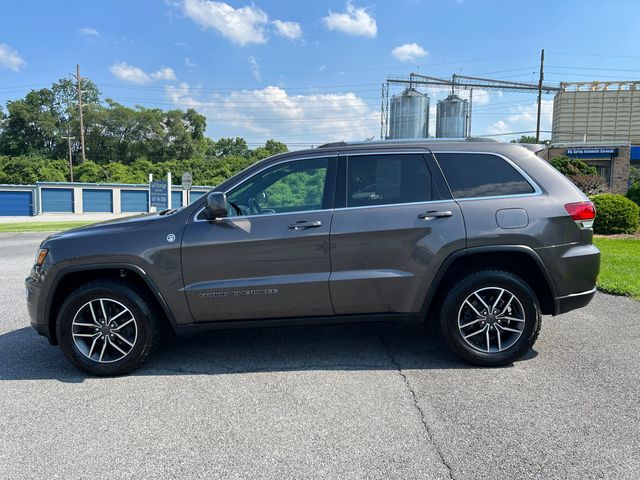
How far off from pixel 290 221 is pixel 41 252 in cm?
222

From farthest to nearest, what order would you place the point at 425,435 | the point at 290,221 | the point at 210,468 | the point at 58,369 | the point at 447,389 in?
the point at 58,369 → the point at 290,221 → the point at 447,389 → the point at 425,435 → the point at 210,468

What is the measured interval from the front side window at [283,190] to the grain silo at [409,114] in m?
42.9

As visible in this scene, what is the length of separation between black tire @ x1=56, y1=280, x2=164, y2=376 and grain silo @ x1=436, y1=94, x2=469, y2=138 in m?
46.3

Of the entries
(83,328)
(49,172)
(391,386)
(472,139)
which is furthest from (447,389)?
(49,172)

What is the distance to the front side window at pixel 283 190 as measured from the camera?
4227mm

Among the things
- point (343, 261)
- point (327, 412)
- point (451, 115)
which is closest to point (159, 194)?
point (343, 261)

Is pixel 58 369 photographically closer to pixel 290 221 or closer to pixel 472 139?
pixel 290 221

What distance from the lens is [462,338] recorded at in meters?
4.13

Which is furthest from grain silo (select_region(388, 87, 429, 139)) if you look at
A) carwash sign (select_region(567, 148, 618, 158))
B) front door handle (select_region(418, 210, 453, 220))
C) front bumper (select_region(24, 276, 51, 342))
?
front bumper (select_region(24, 276, 51, 342))

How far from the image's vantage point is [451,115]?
48.2 meters

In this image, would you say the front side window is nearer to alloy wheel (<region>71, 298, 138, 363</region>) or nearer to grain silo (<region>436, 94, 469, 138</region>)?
alloy wheel (<region>71, 298, 138, 363</region>)

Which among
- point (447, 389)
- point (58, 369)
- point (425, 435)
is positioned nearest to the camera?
point (425, 435)

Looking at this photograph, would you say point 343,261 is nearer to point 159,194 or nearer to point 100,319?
point 100,319

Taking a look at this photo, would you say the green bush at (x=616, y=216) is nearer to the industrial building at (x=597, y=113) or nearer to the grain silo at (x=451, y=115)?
the grain silo at (x=451, y=115)
